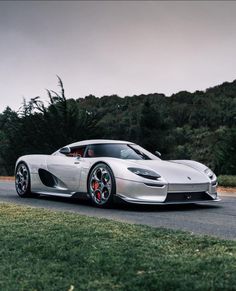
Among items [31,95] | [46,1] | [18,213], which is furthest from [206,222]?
[31,95]

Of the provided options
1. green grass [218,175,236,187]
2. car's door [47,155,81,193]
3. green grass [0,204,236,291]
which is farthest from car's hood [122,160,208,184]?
green grass [218,175,236,187]

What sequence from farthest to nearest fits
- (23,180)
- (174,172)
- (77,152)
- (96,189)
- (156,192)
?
(23,180) < (77,152) < (96,189) < (174,172) < (156,192)

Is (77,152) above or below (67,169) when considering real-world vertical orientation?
above

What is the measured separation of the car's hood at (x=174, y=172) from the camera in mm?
8016

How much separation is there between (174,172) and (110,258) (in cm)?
443

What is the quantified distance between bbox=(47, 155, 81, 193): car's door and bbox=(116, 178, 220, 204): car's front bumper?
1.14 m

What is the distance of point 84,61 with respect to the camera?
855 inches

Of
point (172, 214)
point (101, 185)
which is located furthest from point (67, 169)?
point (172, 214)

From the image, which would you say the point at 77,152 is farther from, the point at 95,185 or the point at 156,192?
the point at 156,192

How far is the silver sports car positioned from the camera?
25.9 ft

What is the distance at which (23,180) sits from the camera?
10.3 metres

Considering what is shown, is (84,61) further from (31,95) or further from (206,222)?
(206,222)

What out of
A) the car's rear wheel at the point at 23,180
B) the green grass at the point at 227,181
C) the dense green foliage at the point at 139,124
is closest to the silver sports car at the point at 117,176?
the car's rear wheel at the point at 23,180

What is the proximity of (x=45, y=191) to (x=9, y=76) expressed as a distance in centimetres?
1391
